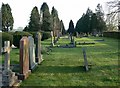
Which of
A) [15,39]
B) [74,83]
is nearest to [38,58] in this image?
[74,83]

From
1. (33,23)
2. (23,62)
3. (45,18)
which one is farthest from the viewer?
(45,18)

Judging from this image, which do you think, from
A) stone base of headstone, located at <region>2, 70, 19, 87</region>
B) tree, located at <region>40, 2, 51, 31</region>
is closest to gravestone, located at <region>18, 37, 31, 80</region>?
stone base of headstone, located at <region>2, 70, 19, 87</region>

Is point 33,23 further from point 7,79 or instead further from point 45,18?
point 7,79

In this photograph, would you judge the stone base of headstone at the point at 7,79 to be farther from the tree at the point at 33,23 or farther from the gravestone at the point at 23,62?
the tree at the point at 33,23

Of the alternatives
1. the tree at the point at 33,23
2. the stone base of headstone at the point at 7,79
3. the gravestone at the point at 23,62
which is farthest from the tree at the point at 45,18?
the stone base of headstone at the point at 7,79

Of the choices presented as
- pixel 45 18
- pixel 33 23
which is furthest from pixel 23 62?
pixel 45 18

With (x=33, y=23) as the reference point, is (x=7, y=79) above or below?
below

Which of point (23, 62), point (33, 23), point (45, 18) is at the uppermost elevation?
point (45, 18)

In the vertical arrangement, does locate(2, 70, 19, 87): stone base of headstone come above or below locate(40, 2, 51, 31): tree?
below

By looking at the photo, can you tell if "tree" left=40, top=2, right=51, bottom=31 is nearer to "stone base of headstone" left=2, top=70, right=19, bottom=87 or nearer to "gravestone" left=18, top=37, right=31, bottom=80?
"gravestone" left=18, top=37, right=31, bottom=80

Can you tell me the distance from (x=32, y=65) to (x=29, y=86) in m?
3.57

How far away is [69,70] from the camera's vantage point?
12164 millimetres

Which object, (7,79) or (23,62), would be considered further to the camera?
(23,62)

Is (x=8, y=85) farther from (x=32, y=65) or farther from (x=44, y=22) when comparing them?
(x=44, y=22)
